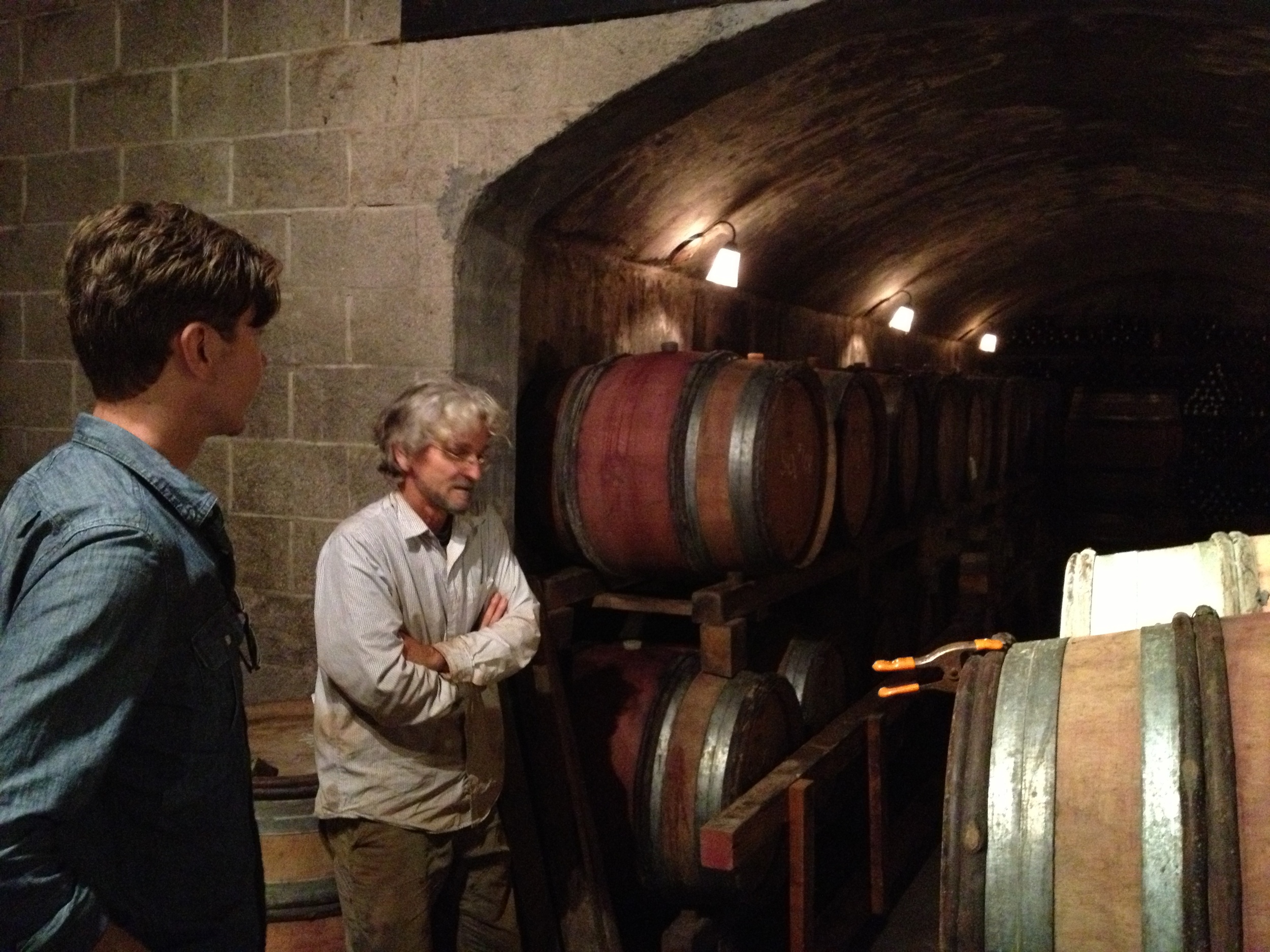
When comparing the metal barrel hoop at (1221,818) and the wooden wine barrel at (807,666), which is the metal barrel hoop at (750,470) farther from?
the metal barrel hoop at (1221,818)

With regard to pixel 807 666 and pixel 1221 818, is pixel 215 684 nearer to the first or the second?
pixel 1221 818

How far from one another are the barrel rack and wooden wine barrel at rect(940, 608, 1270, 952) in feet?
5.41

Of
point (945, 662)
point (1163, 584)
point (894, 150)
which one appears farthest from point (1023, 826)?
point (894, 150)

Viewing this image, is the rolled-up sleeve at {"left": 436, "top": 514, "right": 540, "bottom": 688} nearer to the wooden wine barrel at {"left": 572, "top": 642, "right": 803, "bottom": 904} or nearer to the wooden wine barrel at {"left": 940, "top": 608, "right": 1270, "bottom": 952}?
the wooden wine barrel at {"left": 572, "top": 642, "right": 803, "bottom": 904}

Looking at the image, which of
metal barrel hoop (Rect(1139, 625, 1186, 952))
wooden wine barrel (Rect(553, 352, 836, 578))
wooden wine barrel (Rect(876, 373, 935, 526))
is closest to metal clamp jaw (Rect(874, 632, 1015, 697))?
metal barrel hoop (Rect(1139, 625, 1186, 952))

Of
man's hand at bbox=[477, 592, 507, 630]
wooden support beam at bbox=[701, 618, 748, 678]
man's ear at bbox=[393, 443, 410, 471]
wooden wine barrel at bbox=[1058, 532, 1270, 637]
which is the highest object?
man's ear at bbox=[393, 443, 410, 471]

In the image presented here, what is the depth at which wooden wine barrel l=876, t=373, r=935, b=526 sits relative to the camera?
5340mm

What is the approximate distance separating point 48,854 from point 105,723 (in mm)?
157

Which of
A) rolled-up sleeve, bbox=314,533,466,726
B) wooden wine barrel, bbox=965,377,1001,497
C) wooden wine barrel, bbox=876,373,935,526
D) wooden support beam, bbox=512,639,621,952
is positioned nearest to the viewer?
rolled-up sleeve, bbox=314,533,466,726

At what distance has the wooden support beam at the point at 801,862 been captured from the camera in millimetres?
3459

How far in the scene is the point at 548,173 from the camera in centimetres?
374

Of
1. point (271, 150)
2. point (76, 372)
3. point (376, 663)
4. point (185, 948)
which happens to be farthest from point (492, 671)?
point (76, 372)

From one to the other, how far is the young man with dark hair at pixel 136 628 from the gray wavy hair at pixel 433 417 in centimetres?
117

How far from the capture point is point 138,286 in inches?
59.7
